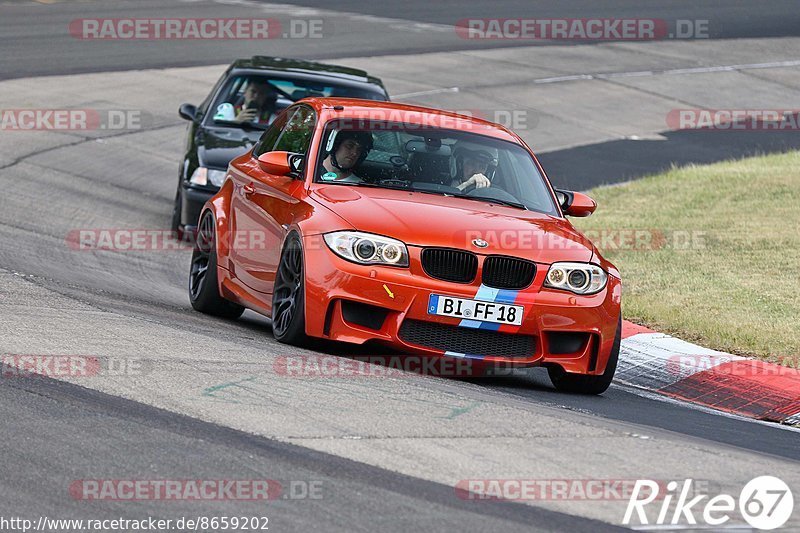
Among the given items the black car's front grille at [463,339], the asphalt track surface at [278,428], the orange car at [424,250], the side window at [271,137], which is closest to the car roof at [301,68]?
the asphalt track surface at [278,428]

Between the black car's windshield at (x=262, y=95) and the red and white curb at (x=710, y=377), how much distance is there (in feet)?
18.7

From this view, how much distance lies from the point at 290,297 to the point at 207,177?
5690 mm

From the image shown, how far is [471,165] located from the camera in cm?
954

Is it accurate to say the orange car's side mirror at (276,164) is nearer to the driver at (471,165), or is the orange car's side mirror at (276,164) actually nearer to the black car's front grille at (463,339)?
the driver at (471,165)

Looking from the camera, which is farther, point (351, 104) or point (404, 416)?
point (351, 104)

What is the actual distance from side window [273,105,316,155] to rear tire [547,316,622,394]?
7.38ft

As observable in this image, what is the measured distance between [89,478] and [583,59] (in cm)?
2565

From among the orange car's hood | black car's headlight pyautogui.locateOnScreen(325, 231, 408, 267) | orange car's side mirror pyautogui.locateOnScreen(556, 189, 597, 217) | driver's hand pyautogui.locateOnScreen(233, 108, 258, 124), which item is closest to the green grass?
orange car's side mirror pyautogui.locateOnScreen(556, 189, 597, 217)

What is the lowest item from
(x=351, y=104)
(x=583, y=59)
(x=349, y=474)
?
(x=583, y=59)

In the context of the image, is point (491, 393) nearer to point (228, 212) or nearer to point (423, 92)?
point (228, 212)

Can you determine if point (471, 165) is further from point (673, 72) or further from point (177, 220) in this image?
point (673, 72)

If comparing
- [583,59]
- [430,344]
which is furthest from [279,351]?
[583,59]

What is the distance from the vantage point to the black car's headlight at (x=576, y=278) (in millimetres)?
8434

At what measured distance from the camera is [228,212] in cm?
1034
